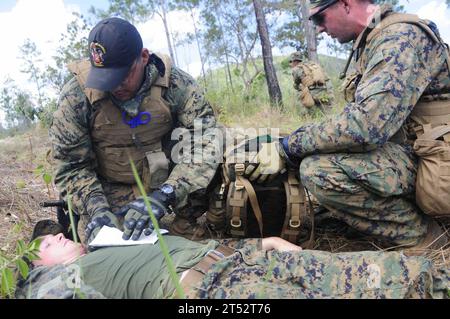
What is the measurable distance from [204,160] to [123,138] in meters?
0.60

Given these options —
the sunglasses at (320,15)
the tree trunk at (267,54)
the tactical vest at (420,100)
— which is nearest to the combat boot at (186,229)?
the tactical vest at (420,100)

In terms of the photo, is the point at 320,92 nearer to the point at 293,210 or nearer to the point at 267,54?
the point at 267,54

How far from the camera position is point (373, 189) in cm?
224

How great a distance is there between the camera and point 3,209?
340cm

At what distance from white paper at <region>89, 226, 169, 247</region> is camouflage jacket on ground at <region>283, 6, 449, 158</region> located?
3.62 feet

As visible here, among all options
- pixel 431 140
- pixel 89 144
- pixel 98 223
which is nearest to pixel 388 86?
pixel 431 140

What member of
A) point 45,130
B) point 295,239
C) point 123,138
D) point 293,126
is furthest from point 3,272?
point 45,130

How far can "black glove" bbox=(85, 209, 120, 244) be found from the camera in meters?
2.32

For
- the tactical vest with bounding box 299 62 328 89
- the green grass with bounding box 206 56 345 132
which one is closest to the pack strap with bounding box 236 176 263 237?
the green grass with bounding box 206 56 345 132

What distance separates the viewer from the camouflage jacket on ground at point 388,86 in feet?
6.89

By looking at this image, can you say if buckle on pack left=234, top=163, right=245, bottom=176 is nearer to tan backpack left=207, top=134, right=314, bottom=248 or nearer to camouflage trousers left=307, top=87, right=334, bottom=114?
tan backpack left=207, top=134, right=314, bottom=248

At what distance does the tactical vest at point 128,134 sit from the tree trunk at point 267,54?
17.4 feet

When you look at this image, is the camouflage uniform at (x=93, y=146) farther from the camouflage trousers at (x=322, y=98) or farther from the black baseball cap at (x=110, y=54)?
the camouflage trousers at (x=322, y=98)

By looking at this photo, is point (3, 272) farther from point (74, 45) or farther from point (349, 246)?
point (74, 45)
